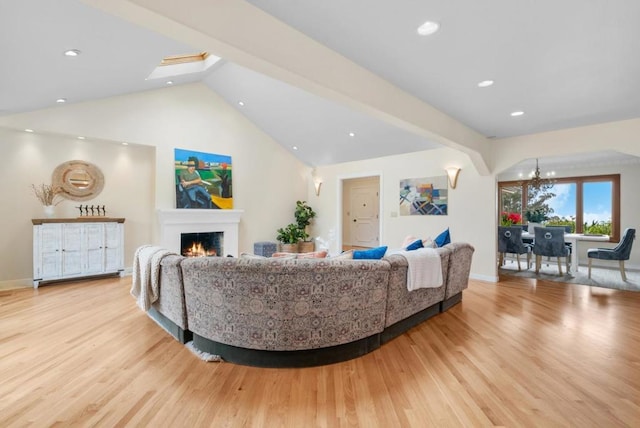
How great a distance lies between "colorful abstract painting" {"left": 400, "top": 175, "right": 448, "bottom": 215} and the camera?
586cm

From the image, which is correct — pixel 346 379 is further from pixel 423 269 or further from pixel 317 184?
pixel 317 184

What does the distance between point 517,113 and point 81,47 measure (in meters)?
4.93

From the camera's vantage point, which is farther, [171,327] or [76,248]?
[76,248]

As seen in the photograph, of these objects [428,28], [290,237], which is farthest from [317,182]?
[428,28]

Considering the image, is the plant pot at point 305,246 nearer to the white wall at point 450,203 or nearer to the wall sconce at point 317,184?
the white wall at point 450,203

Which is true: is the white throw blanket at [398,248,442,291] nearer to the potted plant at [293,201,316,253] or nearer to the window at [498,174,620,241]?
the potted plant at [293,201,316,253]

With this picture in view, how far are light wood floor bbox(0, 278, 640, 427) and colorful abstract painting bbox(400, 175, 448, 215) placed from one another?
2.83m

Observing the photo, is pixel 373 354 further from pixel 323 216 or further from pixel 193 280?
pixel 323 216

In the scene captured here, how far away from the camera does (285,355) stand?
2293 mm

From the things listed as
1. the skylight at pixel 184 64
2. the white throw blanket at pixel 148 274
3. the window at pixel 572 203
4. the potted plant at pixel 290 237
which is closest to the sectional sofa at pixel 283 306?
the white throw blanket at pixel 148 274

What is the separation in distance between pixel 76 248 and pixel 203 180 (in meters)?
2.38

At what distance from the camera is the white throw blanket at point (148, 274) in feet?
9.36

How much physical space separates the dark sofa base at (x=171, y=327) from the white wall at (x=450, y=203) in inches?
188

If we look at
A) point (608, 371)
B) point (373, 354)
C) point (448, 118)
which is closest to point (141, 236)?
point (373, 354)
